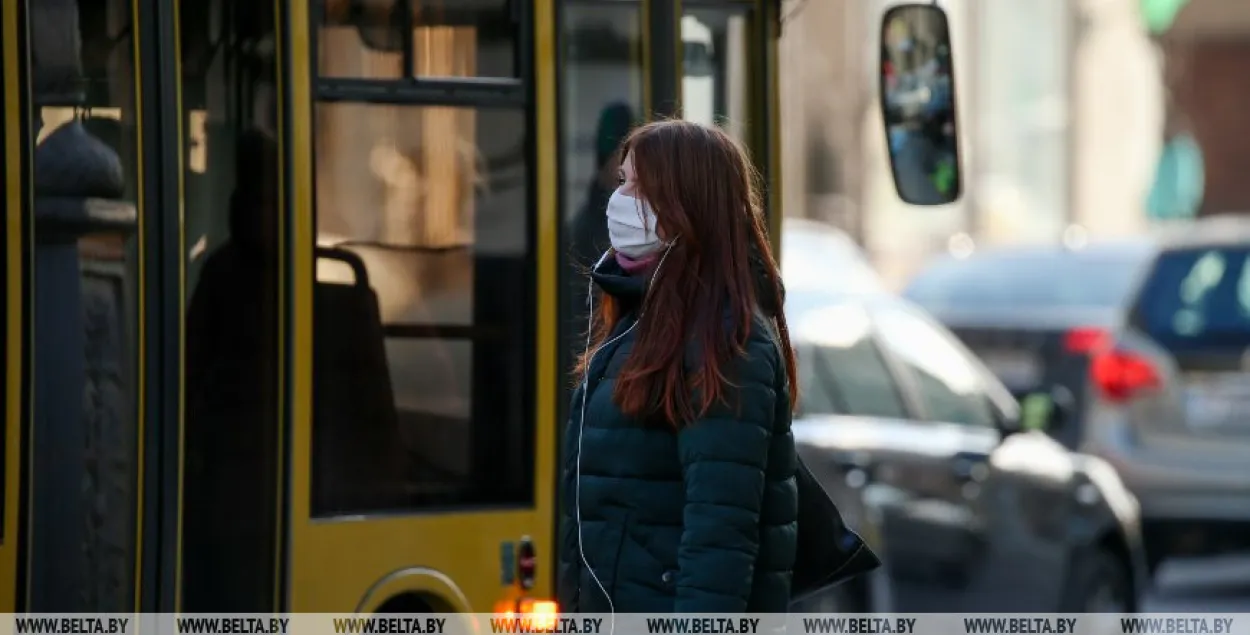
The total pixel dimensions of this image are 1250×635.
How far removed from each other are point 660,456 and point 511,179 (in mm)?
1794

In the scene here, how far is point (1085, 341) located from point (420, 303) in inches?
312

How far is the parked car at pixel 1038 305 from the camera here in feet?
43.1

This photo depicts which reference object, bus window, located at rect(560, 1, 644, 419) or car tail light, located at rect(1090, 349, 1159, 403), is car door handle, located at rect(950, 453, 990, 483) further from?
bus window, located at rect(560, 1, 644, 419)

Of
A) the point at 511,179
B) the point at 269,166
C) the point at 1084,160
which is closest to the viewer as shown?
the point at 269,166

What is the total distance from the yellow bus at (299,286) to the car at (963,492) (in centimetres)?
403

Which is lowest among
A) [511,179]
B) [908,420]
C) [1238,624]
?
[1238,624]

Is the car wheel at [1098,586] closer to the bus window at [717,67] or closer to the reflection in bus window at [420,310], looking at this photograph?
the bus window at [717,67]

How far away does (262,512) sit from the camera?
5.35m

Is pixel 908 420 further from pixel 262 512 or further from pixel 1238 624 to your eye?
pixel 262 512

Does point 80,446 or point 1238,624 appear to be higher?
point 80,446

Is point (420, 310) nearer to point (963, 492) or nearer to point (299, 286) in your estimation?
point (299, 286)

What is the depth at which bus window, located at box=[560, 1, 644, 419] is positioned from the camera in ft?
19.3

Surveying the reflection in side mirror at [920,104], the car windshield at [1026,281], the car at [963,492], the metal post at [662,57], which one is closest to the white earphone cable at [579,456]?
the metal post at [662,57]

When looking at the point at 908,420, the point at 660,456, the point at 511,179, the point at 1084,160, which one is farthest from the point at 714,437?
the point at 1084,160
